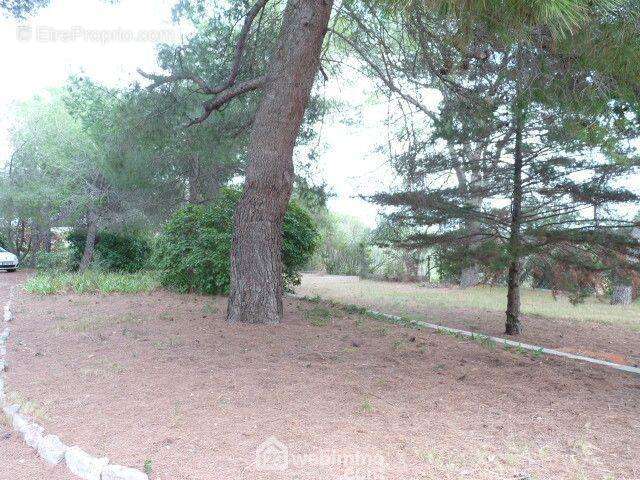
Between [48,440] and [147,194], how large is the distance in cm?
1165

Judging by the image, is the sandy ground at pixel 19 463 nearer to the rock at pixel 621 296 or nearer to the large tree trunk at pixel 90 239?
the large tree trunk at pixel 90 239

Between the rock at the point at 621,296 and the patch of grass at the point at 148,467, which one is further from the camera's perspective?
the rock at the point at 621,296

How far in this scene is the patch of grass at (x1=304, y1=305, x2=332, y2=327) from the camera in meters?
6.88

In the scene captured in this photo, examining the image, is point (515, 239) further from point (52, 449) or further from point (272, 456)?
point (52, 449)

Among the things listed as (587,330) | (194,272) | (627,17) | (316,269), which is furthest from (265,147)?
(316,269)

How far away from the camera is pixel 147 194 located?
46.1 feet

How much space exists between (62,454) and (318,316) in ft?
15.7

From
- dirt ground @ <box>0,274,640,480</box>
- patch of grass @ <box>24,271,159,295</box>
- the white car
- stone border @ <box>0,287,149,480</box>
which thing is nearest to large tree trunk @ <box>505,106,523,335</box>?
dirt ground @ <box>0,274,640,480</box>

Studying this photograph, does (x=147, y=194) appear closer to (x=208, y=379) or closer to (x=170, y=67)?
(x=170, y=67)

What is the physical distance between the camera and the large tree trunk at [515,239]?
7398 mm

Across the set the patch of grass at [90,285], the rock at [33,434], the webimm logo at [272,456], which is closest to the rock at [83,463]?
the rock at [33,434]

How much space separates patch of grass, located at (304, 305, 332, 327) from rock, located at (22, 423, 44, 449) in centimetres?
383

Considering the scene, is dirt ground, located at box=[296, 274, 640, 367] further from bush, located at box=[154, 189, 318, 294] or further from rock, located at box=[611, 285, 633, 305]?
rock, located at box=[611, 285, 633, 305]

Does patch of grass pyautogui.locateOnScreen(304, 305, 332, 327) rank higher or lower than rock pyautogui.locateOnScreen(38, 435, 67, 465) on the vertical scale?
higher
